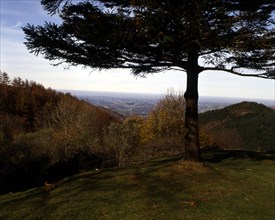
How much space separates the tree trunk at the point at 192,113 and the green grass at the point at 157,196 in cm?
46

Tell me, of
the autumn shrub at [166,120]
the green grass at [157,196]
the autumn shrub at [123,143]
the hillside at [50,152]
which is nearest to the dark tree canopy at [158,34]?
the green grass at [157,196]

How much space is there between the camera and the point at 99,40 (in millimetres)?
10773

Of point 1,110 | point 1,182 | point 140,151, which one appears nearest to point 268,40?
point 1,182

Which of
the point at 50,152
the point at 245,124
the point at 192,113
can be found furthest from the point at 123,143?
the point at 245,124

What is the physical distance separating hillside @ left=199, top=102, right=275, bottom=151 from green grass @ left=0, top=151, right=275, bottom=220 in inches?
1973

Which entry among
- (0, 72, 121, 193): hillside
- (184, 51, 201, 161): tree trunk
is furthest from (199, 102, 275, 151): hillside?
(184, 51, 201, 161): tree trunk

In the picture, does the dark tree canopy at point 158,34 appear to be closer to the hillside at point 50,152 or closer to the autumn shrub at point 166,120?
the hillside at point 50,152

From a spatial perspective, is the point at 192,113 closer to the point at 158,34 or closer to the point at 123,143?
the point at 158,34

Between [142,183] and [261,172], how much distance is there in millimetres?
4872

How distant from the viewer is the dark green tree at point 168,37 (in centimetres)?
1016

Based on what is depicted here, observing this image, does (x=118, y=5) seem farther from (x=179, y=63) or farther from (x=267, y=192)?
(x=267, y=192)

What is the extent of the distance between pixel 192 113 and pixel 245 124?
7913 cm

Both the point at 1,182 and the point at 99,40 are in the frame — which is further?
the point at 1,182

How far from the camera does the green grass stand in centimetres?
863
